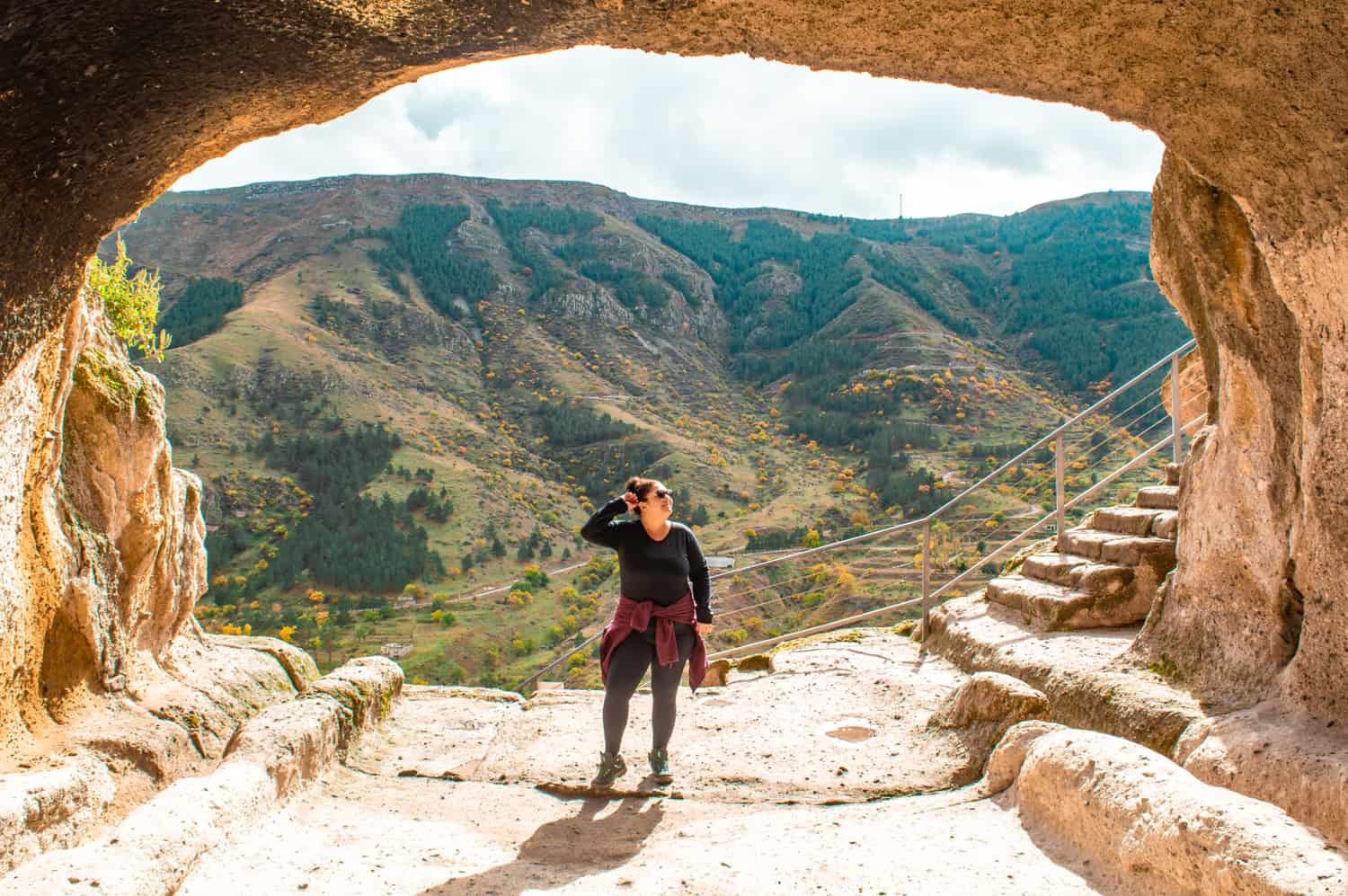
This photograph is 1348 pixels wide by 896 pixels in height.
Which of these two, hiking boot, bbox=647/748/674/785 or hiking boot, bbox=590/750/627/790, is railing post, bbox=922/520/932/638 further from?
hiking boot, bbox=590/750/627/790

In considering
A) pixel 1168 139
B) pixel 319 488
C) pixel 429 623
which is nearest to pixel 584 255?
pixel 319 488

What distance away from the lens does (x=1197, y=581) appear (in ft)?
15.9

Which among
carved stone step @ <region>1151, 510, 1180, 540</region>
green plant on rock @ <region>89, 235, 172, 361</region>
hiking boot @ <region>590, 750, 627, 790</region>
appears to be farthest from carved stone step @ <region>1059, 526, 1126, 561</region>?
green plant on rock @ <region>89, 235, 172, 361</region>

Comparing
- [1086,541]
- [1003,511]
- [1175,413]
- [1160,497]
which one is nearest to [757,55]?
[1086,541]

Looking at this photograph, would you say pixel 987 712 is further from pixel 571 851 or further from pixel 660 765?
pixel 571 851

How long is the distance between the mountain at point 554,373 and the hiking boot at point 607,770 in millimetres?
6831

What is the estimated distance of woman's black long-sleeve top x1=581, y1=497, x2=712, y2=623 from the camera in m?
4.24

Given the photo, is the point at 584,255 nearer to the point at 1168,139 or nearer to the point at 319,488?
the point at 319,488

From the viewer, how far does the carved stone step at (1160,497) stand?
6.86m

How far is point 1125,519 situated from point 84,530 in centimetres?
698

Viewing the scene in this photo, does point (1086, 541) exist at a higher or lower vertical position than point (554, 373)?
lower

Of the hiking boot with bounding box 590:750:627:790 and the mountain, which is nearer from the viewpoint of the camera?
the hiking boot with bounding box 590:750:627:790

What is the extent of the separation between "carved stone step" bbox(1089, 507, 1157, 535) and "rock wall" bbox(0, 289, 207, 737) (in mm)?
6770

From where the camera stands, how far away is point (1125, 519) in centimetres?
694
